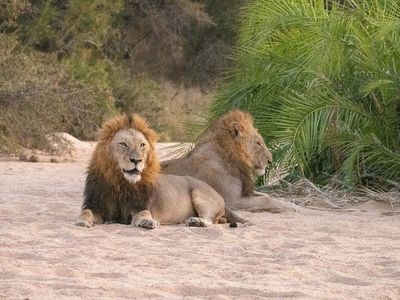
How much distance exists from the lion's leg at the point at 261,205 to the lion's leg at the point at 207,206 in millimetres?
879

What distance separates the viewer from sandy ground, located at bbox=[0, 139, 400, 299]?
5.36 m

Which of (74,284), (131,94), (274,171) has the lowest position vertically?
(131,94)

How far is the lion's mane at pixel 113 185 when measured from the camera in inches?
304

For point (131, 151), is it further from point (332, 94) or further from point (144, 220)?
point (332, 94)

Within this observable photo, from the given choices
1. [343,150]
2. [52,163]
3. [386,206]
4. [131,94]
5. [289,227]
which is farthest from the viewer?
[131,94]

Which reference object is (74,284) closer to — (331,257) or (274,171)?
(331,257)

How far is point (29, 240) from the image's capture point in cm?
685

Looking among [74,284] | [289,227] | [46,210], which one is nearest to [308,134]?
[289,227]

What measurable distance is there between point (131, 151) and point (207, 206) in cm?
76

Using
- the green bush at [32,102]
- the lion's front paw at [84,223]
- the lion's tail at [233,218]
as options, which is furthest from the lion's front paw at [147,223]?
the green bush at [32,102]

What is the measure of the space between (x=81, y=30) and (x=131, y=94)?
2.29 m

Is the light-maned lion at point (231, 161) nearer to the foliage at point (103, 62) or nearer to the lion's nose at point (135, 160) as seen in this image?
the lion's nose at point (135, 160)

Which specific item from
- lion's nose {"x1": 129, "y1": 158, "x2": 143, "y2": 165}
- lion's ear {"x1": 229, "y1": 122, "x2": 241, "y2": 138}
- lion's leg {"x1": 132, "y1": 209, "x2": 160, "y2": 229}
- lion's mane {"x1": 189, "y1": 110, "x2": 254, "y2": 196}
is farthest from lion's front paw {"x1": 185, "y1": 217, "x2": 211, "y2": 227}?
lion's ear {"x1": 229, "y1": 122, "x2": 241, "y2": 138}

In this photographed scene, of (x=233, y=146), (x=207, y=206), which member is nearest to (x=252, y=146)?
(x=233, y=146)
